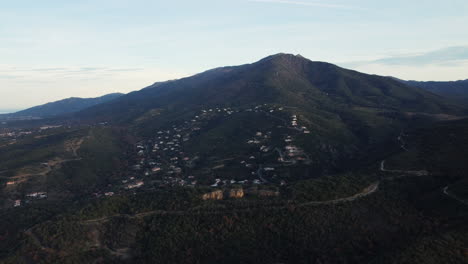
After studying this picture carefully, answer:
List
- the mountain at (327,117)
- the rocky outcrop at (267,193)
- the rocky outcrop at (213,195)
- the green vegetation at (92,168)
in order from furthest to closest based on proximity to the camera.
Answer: the mountain at (327,117) < the green vegetation at (92,168) < the rocky outcrop at (213,195) < the rocky outcrop at (267,193)

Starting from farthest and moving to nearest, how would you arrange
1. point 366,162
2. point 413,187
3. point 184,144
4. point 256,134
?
point 184,144, point 256,134, point 366,162, point 413,187

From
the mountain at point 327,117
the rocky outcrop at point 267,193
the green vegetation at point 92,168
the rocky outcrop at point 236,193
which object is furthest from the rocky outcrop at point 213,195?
the green vegetation at point 92,168

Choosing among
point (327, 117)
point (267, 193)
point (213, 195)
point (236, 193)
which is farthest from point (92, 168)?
point (327, 117)

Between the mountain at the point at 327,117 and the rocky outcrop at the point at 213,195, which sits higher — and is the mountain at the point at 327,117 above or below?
above

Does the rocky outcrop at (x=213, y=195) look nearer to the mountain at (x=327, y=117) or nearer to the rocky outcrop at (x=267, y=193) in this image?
the rocky outcrop at (x=267, y=193)

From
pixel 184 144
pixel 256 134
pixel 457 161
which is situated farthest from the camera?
pixel 184 144

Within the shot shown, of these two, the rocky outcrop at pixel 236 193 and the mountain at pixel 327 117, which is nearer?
the rocky outcrop at pixel 236 193

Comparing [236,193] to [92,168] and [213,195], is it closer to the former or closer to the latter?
[213,195]

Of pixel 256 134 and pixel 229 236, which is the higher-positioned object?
pixel 256 134

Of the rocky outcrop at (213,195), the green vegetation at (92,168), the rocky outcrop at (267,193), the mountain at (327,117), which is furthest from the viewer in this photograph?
the mountain at (327,117)

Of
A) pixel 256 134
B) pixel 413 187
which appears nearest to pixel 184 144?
pixel 256 134

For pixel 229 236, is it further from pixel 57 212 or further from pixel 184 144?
pixel 184 144
